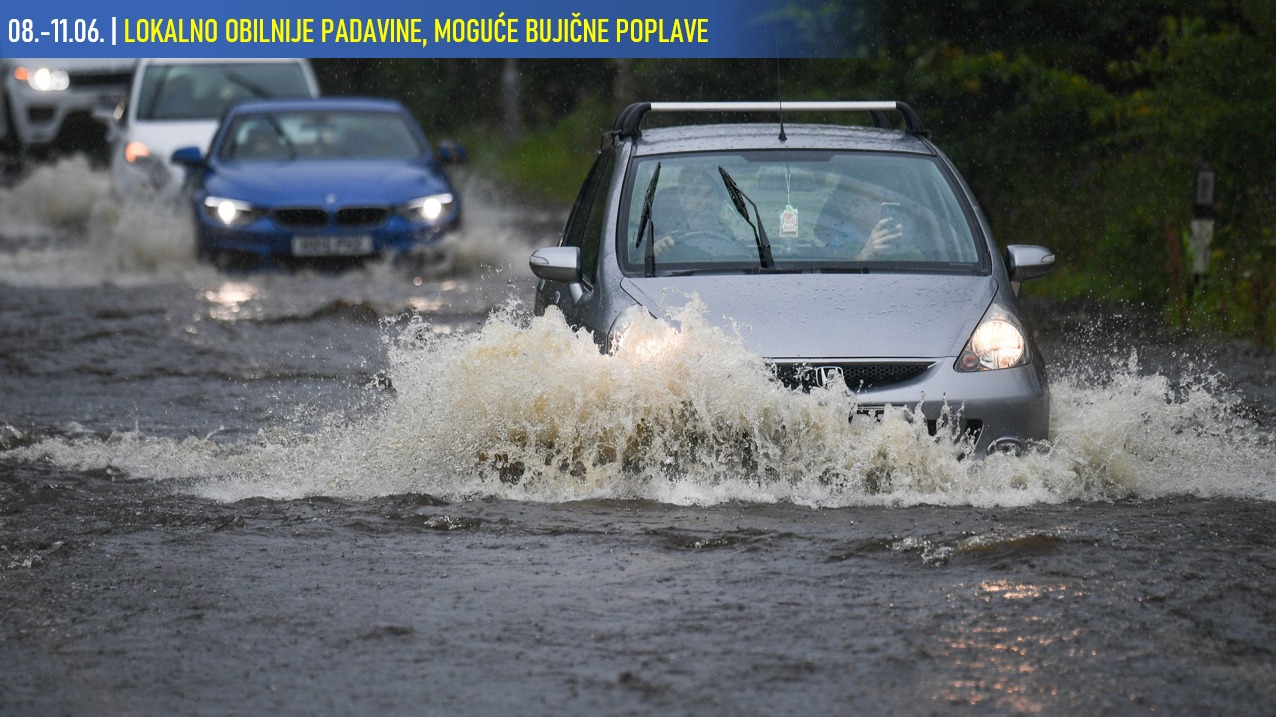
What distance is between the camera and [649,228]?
8258 millimetres

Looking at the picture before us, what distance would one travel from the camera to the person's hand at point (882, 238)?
823 cm

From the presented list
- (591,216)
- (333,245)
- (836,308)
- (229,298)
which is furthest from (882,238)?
(333,245)

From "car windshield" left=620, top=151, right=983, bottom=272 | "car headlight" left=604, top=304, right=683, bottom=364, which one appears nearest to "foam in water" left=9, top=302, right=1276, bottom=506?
"car headlight" left=604, top=304, right=683, bottom=364

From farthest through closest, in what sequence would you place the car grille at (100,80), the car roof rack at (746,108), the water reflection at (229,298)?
the car grille at (100,80) < the water reflection at (229,298) < the car roof rack at (746,108)

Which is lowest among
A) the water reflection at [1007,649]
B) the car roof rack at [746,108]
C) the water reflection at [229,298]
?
the water reflection at [229,298]

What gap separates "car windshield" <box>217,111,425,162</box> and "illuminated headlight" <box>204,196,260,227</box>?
816 millimetres

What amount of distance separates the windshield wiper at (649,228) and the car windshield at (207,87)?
1230 centimetres

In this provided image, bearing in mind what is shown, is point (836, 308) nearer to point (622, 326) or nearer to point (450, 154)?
point (622, 326)

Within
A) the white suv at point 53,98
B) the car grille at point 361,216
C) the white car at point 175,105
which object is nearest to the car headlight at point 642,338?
the car grille at point 361,216

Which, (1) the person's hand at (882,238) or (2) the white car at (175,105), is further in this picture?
(2) the white car at (175,105)

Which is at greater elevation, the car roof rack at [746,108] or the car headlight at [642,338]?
the car roof rack at [746,108]

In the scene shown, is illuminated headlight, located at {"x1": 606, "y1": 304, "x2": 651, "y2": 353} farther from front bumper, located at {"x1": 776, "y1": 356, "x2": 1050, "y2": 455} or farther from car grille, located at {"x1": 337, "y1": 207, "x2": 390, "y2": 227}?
car grille, located at {"x1": 337, "y1": 207, "x2": 390, "y2": 227}

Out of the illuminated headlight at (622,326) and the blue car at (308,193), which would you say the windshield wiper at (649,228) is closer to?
the illuminated headlight at (622,326)

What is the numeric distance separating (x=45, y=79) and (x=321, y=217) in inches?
522
